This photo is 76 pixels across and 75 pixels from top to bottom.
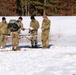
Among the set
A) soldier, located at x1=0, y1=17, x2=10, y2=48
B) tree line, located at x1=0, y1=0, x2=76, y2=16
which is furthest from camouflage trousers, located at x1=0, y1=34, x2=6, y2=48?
tree line, located at x1=0, y1=0, x2=76, y2=16

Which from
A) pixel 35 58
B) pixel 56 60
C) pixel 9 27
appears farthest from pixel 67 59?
pixel 9 27

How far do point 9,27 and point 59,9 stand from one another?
127 ft

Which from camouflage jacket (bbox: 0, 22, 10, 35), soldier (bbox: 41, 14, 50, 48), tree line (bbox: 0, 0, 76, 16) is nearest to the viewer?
soldier (bbox: 41, 14, 50, 48)

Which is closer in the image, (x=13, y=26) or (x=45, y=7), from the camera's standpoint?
(x=13, y=26)

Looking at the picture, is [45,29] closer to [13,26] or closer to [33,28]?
[33,28]

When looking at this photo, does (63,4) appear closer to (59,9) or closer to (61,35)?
(59,9)

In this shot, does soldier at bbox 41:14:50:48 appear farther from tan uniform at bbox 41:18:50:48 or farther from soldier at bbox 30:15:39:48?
soldier at bbox 30:15:39:48

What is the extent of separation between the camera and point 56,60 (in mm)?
13141

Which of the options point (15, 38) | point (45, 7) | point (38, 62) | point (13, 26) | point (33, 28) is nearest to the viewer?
point (38, 62)

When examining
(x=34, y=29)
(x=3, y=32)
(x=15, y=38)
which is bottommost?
(x=15, y=38)

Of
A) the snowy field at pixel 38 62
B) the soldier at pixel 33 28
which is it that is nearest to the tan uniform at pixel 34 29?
the soldier at pixel 33 28

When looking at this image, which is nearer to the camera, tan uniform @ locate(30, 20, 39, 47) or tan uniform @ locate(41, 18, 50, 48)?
tan uniform @ locate(41, 18, 50, 48)

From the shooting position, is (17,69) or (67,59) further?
(67,59)

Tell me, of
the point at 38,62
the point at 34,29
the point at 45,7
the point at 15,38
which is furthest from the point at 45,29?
the point at 45,7
